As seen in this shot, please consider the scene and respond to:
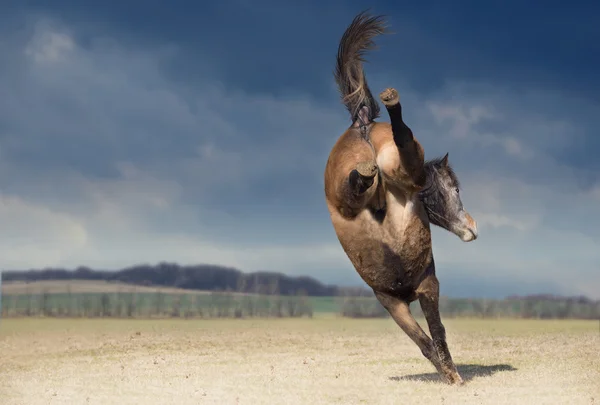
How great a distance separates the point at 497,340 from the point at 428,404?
9.93 meters

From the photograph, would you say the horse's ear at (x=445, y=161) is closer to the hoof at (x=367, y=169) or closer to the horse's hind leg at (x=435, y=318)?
the horse's hind leg at (x=435, y=318)

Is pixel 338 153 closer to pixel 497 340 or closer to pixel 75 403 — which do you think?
pixel 75 403

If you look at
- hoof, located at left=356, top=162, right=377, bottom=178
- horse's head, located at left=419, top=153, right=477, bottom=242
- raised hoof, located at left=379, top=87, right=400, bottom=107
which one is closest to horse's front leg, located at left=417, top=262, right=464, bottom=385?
horse's head, located at left=419, top=153, right=477, bottom=242

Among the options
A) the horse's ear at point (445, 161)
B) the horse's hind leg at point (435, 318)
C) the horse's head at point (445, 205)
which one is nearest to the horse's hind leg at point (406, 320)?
the horse's hind leg at point (435, 318)

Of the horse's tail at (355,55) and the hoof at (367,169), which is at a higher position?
the horse's tail at (355,55)

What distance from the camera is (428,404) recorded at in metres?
9.81

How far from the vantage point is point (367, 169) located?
31.7ft

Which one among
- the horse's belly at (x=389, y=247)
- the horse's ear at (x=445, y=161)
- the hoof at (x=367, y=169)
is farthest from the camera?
the horse's ear at (x=445, y=161)

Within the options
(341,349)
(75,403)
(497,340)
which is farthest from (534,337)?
(75,403)

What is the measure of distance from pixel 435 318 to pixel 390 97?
3.74 metres

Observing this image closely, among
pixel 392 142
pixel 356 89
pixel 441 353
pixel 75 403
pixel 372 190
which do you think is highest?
pixel 356 89

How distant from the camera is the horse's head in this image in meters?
10.7

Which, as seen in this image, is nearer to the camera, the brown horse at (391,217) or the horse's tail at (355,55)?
the brown horse at (391,217)

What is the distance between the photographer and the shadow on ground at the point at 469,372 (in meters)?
12.2
